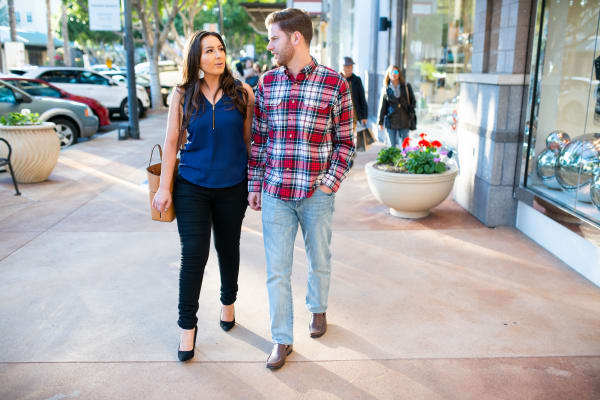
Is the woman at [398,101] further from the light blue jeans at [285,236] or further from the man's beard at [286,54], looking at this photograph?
the man's beard at [286,54]

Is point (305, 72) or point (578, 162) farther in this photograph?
point (578, 162)

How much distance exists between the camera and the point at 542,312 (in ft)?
13.5

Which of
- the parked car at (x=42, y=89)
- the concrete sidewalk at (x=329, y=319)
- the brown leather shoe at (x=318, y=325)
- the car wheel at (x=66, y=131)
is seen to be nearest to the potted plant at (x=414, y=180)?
the concrete sidewalk at (x=329, y=319)

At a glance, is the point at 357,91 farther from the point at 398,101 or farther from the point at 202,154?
the point at 202,154

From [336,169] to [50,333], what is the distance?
2.19m

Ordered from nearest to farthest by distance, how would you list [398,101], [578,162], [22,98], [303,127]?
[303,127] < [578,162] < [398,101] < [22,98]

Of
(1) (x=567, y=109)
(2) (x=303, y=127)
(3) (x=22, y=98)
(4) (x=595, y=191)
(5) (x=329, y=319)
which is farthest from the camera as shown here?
(3) (x=22, y=98)

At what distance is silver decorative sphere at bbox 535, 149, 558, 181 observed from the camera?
5559 mm

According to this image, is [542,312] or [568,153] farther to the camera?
[568,153]

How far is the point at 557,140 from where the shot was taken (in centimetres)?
565

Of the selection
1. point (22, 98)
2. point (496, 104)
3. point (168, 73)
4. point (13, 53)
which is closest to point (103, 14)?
point (22, 98)

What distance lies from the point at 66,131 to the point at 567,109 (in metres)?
10.3

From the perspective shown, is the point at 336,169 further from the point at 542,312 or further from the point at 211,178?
the point at 542,312

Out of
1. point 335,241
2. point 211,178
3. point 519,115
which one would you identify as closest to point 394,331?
point 211,178
